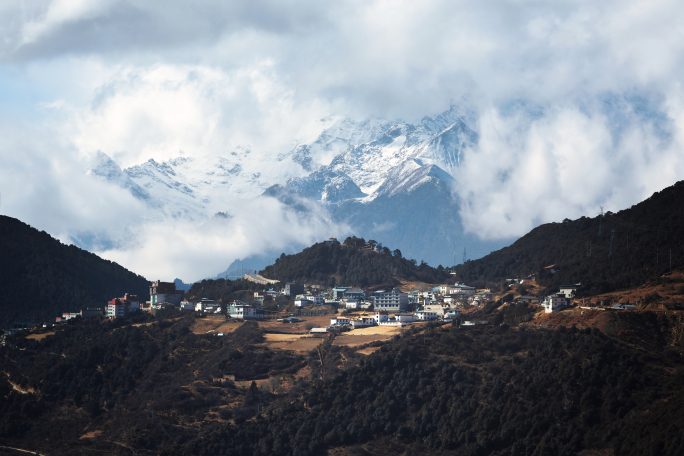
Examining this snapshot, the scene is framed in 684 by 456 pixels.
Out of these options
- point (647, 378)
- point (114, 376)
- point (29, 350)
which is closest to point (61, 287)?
point (29, 350)

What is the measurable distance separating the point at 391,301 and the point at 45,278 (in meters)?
66.1

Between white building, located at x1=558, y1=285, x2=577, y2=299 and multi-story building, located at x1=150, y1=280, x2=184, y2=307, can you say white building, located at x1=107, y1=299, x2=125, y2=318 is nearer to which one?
multi-story building, located at x1=150, y1=280, x2=184, y2=307

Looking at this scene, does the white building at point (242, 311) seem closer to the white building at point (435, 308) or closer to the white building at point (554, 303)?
the white building at point (435, 308)

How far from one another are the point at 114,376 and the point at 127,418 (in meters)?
14.6

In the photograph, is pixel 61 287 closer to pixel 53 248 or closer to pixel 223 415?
pixel 53 248

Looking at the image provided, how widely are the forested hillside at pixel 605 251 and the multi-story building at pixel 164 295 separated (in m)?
58.3

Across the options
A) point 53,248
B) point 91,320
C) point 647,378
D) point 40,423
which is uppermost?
point 53,248

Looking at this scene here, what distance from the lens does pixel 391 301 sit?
125062 millimetres

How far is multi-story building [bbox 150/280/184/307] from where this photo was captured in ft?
441

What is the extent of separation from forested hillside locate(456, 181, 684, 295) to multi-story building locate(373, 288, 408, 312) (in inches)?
909

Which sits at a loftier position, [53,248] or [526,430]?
[53,248]

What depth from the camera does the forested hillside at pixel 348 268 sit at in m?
151

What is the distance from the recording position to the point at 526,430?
6788cm

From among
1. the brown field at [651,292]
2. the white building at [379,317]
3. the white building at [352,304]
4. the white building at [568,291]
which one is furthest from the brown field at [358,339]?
the brown field at [651,292]
